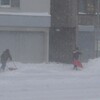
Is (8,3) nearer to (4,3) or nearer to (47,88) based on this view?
(4,3)

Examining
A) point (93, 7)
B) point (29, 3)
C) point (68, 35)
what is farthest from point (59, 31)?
point (29, 3)

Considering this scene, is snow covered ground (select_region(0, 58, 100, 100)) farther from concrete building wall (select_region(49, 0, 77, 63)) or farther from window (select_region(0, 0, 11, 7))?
concrete building wall (select_region(49, 0, 77, 63))

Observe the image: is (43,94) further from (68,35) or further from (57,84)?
(68,35)

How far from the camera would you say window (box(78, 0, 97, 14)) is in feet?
123

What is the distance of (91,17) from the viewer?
123 feet

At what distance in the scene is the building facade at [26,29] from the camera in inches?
1307

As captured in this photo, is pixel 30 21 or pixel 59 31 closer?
pixel 30 21

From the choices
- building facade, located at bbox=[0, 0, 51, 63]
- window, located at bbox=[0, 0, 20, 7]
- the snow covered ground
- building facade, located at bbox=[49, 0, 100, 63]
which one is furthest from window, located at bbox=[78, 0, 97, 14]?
the snow covered ground

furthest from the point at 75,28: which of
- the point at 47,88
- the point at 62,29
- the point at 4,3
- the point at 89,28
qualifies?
the point at 47,88

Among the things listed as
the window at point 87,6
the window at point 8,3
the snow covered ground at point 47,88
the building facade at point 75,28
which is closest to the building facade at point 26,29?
the window at point 8,3

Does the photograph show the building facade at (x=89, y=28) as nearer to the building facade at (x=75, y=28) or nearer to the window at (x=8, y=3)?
the building facade at (x=75, y=28)

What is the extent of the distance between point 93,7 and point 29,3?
239 inches

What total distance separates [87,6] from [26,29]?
6.15 metres

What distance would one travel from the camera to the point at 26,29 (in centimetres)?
3369
